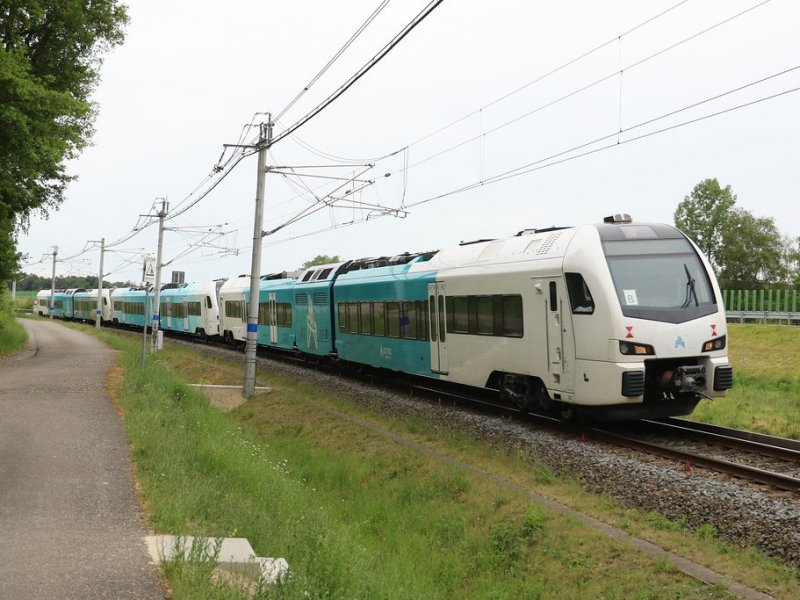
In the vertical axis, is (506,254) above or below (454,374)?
above

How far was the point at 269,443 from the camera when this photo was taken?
16109 mm

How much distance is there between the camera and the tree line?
221 feet

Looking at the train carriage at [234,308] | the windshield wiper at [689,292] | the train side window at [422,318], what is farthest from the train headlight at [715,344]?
Result: the train carriage at [234,308]

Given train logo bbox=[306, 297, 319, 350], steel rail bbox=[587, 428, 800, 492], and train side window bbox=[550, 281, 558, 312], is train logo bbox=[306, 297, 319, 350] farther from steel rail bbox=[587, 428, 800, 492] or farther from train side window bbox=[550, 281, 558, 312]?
steel rail bbox=[587, 428, 800, 492]

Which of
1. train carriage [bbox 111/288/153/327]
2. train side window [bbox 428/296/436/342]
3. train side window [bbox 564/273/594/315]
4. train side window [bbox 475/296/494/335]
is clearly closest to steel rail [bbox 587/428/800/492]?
train side window [bbox 564/273/594/315]

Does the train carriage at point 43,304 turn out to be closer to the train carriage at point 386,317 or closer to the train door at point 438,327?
the train carriage at point 386,317

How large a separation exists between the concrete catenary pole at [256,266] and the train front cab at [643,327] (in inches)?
438

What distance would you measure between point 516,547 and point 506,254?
6705 millimetres

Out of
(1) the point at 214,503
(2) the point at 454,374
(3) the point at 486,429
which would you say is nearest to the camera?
(1) the point at 214,503

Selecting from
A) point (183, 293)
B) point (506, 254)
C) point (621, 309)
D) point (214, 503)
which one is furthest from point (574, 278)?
point (183, 293)

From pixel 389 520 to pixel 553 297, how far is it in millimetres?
4375

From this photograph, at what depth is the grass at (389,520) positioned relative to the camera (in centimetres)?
679

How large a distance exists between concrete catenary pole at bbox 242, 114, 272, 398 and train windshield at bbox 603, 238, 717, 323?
11.6 meters

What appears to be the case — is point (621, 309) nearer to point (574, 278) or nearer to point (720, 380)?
point (574, 278)
